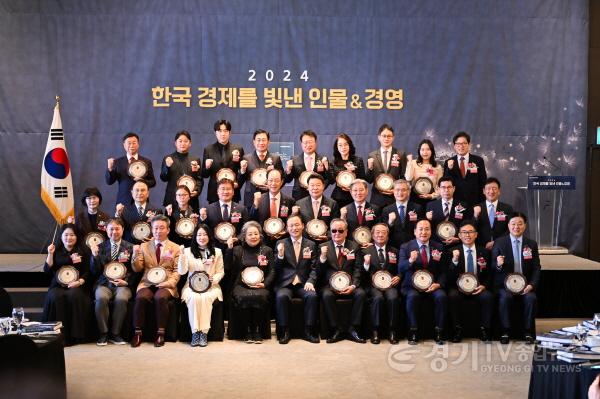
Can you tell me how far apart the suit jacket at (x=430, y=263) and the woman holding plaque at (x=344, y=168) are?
4.09 feet

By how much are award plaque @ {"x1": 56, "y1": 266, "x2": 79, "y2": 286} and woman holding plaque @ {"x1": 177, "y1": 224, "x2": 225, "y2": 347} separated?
3.48 ft

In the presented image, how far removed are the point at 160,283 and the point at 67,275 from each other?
96 centimetres

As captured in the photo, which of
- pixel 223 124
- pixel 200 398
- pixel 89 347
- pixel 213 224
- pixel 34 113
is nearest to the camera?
pixel 200 398

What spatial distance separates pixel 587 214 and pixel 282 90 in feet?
15.9

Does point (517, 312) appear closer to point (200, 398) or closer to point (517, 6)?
point (200, 398)

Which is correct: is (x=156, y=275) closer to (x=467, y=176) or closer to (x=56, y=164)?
(x=56, y=164)

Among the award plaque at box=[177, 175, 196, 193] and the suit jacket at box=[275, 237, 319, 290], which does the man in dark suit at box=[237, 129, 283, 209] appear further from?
the suit jacket at box=[275, 237, 319, 290]

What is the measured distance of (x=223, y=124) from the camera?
10062mm

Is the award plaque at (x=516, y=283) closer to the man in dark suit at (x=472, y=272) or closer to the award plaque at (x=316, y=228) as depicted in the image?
the man in dark suit at (x=472, y=272)

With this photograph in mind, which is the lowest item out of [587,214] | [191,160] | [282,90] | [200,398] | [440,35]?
[200,398]

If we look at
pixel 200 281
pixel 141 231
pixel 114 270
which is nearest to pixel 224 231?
pixel 200 281

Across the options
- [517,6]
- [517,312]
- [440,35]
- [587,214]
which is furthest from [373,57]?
[517,312]

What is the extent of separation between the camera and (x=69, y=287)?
339 inches

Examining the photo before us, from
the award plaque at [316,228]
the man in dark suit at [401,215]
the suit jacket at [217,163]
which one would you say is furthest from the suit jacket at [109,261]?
the man in dark suit at [401,215]
